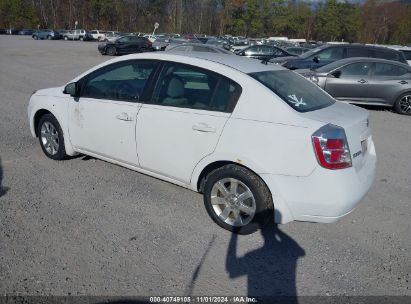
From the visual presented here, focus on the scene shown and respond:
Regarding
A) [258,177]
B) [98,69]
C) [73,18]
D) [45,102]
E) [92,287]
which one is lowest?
[92,287]

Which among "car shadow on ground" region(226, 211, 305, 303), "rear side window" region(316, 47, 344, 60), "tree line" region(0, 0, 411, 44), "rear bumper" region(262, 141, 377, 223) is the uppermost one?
"tree line" region(0, 0, 411, 44)

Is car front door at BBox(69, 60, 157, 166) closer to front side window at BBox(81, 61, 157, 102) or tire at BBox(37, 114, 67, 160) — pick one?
front side window at BBox(81, 61, 157, 102)

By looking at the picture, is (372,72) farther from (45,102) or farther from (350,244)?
(45,102)

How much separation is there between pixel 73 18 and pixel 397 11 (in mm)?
75959

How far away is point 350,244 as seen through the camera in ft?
10.6

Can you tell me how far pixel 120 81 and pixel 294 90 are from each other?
2.02m

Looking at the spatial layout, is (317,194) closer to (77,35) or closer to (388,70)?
(388,70)

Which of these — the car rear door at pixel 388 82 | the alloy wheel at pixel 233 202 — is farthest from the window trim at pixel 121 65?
the car rear door at pixel 388 82

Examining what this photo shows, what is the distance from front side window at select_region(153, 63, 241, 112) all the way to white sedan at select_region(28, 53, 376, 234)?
11 millimetres

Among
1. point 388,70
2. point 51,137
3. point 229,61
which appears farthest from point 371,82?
point 51,137

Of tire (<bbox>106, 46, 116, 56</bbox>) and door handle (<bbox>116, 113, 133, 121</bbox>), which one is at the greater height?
tire (<bbox>106, 46, 116, 56</bbox>)

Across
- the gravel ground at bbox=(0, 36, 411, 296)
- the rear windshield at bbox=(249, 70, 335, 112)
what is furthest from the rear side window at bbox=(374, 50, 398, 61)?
the rear windshield at bbox=(249, 70, 335, 112)

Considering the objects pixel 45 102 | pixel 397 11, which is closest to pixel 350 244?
pixel 45 102

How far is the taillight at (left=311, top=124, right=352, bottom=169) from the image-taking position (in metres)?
2.82
